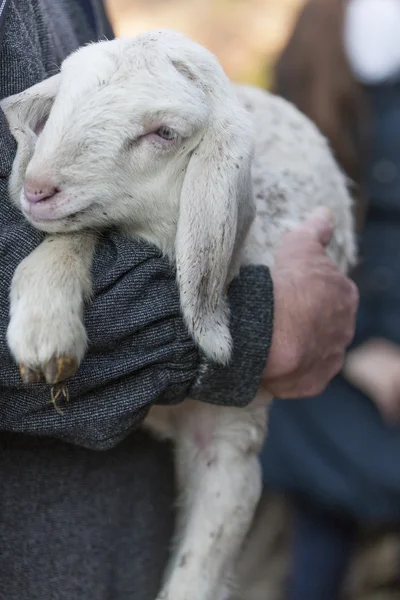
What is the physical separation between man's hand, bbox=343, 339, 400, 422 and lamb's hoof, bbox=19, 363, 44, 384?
→ 1475 mm

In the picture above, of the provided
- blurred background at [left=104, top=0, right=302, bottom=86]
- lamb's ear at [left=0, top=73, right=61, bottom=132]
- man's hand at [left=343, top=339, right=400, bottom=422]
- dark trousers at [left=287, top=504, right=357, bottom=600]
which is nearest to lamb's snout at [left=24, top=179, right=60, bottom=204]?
lamb's ear at [left=0, top=73, right=61, bottom=132]

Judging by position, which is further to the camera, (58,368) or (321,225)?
(321,225)

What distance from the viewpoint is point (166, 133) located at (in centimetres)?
101

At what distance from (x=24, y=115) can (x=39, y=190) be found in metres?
0.19

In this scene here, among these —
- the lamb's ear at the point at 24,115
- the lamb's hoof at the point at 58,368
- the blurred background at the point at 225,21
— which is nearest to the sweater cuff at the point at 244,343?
the lamb's hoof at the point at 58,368

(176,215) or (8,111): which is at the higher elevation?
(8,111)

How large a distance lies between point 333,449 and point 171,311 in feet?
4.44

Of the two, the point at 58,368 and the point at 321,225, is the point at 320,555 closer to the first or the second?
the point at 321,225

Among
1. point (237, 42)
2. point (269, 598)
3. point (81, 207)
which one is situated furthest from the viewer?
point (237, 42)

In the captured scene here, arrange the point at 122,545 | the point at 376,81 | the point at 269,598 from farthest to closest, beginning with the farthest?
the point at 269,598 < the point at 376,81 < the point at 122,545

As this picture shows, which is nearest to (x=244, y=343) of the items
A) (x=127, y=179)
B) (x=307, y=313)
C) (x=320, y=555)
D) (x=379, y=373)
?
(x=307, y=313)

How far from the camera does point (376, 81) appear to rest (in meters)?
2.14

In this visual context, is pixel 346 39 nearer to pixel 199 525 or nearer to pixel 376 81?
pixel 376 81

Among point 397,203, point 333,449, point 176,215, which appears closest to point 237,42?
point 397,203
